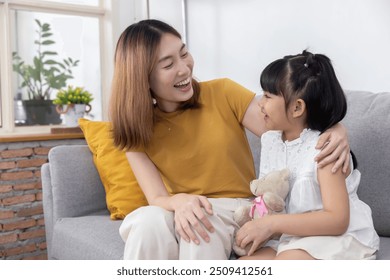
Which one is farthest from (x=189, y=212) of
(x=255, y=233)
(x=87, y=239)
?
(x=87, y=239)

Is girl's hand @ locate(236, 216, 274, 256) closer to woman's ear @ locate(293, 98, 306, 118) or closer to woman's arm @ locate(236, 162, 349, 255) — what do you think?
woman's arm @ locate(236, 162, 349, 255)

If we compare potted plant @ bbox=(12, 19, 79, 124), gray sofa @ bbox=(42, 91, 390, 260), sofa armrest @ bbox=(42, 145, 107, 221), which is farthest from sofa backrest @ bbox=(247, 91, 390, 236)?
potted plant @ bbox=(12, 19, 79, 124)

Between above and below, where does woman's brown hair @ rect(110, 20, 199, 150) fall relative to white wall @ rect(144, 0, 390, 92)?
below

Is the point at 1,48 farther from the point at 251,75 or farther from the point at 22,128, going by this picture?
the point at 251,75

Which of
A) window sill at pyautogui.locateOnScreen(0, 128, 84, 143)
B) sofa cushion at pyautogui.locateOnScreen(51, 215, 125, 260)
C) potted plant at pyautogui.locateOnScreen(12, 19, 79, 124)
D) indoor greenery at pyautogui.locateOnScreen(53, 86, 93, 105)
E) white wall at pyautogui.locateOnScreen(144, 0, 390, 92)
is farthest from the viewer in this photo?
potted plant at pyautogui.locateOnScreen(12, 19, 79, 124)

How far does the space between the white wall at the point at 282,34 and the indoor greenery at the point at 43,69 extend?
74 cm

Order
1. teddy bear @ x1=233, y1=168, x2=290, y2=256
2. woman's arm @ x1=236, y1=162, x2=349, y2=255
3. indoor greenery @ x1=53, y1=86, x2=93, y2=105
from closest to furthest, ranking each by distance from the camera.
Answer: woman's arm @ x1=236, y1=162, x2=349, y2=255, teddy bear @ x1=233, y1=168, x2=290, y2=256, indoor greenery @ x1=53, y1=86, x2=93, y2=105

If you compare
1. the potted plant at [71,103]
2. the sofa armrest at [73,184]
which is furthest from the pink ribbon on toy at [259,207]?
the potted plant at [71,103]

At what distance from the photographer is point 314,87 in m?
1.25

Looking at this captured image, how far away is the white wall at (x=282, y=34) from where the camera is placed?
6.81 feet

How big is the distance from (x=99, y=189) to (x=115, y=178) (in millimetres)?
153

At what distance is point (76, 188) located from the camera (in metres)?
1.98

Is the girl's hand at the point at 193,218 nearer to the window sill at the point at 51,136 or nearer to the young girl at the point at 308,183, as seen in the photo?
the young girl at the point at 308,183

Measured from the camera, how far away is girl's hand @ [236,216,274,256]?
120 cm
